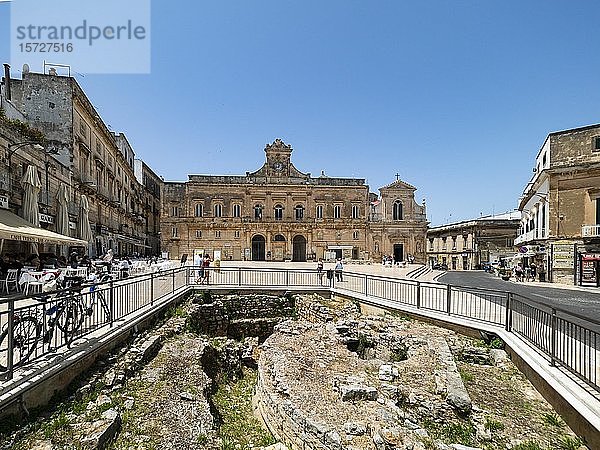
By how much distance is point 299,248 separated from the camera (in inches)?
2291

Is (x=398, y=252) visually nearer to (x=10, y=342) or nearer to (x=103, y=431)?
(x=103, y=431)

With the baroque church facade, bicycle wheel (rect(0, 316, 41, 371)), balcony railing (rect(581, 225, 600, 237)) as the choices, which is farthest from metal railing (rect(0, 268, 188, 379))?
the baroque church facade

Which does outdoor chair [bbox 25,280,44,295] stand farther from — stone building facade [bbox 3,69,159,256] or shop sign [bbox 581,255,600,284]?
shop sign [bbox 581,255,600,284]

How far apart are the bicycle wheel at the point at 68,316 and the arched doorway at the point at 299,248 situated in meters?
50.5

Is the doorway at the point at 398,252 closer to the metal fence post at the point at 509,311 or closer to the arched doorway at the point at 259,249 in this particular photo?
the arched doorway at the point at 259,249

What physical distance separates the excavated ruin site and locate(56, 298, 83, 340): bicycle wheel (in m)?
0.87

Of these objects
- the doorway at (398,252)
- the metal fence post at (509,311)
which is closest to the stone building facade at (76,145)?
the metal fence post at (509,311)

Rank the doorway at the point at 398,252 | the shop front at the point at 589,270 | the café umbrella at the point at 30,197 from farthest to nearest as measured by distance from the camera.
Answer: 1. the doorway at the point at 398,252
2. the shop front at the point at 589,270
3. the café umbrella at the point at 30,197

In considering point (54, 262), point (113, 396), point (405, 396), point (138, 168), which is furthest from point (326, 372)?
point (138, 168)

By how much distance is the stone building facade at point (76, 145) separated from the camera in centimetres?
2578

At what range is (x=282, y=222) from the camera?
57.3 m

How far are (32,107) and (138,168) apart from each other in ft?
111

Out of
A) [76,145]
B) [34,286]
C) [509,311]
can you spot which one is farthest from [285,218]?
[509,311]

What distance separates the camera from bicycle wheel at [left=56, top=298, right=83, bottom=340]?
7029 millimetres
